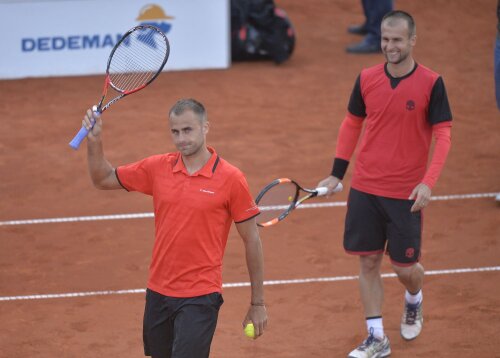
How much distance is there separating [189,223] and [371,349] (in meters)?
2.28

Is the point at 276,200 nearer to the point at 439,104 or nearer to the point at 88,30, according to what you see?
the point at 439,104

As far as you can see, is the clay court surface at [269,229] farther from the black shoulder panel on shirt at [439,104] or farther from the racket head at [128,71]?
the racket head at [128,71]

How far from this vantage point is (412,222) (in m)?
6.94

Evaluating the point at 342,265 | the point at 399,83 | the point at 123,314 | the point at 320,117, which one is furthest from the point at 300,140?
the point at 399,83

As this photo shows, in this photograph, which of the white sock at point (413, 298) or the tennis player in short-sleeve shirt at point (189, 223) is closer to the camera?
the tennis player in short-sleeve shirt at point (189, 223)

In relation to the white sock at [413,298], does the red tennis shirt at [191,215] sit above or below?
above

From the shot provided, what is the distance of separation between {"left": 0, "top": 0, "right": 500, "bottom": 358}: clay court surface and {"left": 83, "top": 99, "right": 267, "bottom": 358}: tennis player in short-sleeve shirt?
193 centimetres

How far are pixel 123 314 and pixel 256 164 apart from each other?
12.4 feet

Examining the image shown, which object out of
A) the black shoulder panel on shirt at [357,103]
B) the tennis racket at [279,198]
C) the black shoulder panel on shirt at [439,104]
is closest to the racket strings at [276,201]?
the tennis racket at [279,198]

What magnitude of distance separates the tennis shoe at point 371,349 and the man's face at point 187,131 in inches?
95.0

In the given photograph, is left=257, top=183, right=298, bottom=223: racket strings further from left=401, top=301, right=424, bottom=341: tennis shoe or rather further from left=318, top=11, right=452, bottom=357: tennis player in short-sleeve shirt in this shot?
left=401, top=301, right=424, bottom=341: tennis shoe

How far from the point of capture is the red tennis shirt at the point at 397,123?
6.72m

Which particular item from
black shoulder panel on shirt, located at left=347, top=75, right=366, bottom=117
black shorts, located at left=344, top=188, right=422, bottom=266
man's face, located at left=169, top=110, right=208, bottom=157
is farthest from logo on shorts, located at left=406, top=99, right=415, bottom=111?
man's face, located at left=169, top=110, right=208, bottom=157

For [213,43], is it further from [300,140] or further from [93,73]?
[300,140]
